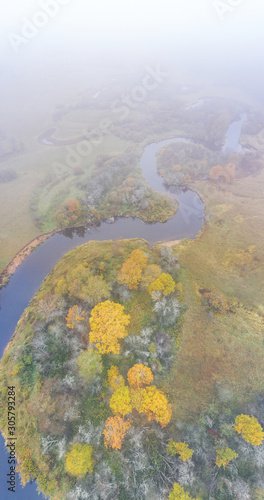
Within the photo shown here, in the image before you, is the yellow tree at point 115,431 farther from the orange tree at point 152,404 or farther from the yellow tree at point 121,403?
the orange tree at point 152,404

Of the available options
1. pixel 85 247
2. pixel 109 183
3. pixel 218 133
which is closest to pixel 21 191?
pixel 109 183

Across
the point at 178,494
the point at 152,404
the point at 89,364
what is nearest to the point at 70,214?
the point at 89,364

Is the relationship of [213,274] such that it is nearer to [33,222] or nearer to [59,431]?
[59,431]

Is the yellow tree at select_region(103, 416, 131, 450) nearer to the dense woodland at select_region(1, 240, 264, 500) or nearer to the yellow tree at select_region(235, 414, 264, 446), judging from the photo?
the dense woodland at select_region(1, 240, 264, 500)

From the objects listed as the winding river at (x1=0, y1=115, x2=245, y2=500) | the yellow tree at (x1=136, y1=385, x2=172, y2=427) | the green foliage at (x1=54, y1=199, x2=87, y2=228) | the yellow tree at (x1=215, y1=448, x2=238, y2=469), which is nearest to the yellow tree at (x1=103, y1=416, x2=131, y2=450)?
the yellow tree at (x1=136, y1=385, x2=172, y2=427)

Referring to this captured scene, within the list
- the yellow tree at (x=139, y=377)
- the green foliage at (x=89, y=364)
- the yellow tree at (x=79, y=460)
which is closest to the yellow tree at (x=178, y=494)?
the yellow tree at (x=79, y=460)
